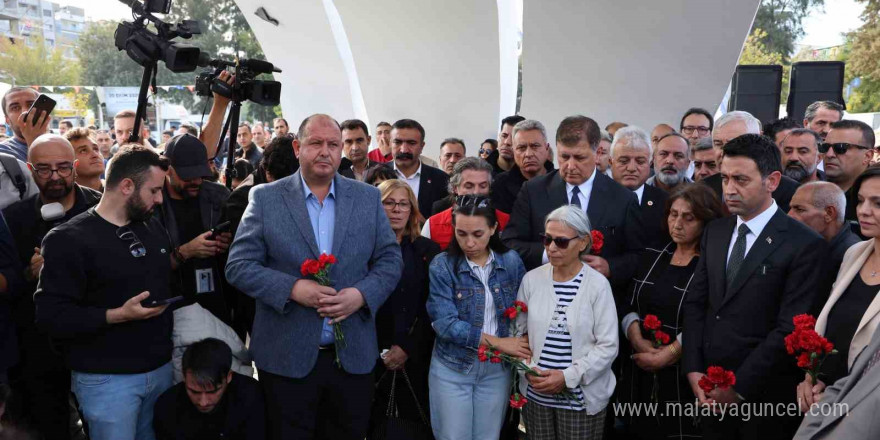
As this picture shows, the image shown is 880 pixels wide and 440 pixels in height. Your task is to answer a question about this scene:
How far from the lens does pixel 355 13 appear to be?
10.4 m

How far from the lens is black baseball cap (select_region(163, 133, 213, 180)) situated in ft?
12.4

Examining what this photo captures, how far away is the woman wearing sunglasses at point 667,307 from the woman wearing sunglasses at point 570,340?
0.85 feet

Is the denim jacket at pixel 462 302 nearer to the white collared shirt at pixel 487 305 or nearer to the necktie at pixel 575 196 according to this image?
the white collared shirt at pixel 487 305

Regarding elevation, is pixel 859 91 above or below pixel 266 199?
above

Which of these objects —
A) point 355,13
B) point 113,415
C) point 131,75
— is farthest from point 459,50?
point 131,75

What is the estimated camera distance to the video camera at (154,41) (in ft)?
14.6

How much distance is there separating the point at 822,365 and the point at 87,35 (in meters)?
52.0

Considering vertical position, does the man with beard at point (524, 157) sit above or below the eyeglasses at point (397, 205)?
above

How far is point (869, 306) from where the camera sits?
2584mm

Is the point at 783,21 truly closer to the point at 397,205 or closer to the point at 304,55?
the point at 304,55

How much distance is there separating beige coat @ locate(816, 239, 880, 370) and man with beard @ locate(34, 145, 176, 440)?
290 centimetres

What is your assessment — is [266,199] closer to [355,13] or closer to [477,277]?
[477,277]

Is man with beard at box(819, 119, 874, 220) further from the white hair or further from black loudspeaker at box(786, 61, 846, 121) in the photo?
black loudspeaker at box(786, 61, 846, 121)

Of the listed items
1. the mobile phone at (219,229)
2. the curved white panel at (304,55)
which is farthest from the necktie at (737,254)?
the curved white panel at (304,55)
